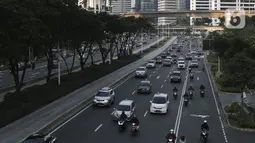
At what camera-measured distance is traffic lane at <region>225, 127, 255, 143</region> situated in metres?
23.2

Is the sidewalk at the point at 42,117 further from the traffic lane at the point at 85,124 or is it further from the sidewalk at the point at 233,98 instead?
the sidewalk at the point at 233,98

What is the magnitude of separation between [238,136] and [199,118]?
516 centimetres

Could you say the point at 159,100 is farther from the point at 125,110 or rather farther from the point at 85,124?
the point at 85,124

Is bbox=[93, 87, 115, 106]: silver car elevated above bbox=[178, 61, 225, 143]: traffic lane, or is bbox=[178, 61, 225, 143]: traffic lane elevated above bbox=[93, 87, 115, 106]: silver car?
bbox=[93, 87, 115, 106]: silver car

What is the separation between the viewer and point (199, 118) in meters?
29.1

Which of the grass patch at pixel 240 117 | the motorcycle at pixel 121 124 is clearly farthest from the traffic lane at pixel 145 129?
the grass patch at pixel 240 117

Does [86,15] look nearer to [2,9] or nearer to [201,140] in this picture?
[2,9]

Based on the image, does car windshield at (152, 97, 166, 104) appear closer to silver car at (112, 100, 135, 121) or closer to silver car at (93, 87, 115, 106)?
silver car at (112, 100, 135, 121)

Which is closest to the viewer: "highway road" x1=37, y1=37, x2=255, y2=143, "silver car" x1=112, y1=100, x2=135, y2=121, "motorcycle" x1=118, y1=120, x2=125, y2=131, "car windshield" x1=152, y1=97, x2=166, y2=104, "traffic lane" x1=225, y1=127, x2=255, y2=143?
"highway road" x1=37, y1=37, x2=255, y2=143

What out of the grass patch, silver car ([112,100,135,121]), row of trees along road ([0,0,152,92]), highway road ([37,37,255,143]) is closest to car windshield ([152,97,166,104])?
highway road ([37,37,255,143])

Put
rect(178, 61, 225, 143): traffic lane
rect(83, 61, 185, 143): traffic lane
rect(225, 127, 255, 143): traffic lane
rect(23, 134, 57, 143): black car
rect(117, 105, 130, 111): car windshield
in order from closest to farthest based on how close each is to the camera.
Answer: rect(23, 134, 57, 143): black car < rect(83, 61, 185, 143): traffic lane < rect(225, 127, 255, 143): traffic lane < rect(178, 61, 225, 143): traffic lane < rect(117, 105, 130, 111): car windshield

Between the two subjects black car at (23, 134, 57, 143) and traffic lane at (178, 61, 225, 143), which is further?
traffic lane at (178, 61, 225, 143)

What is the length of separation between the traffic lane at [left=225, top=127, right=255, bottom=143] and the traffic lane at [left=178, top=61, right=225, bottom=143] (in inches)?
19.4

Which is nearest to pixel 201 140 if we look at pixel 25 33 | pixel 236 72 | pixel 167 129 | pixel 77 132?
pixel 167 129
